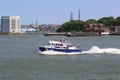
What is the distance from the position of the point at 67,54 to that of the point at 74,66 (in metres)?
14.4

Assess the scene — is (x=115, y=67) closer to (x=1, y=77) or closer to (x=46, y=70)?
(x=46, y=70)

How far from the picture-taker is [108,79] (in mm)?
33062

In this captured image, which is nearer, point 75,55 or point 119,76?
point 119,76

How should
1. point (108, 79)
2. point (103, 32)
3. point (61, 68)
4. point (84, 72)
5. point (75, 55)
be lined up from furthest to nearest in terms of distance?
point (103, 32) < point (75, 55) < point (61, 68) < point (84, 72) < point (108, 79)

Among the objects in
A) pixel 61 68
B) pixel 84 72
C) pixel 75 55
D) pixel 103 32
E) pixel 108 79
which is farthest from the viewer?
pixel 103 32

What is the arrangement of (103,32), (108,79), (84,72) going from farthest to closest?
(103,32), (84,72), (108,79)

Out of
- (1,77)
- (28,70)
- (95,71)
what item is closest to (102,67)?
(95,71)

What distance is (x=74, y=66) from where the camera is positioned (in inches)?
1666

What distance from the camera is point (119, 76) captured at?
3459cm

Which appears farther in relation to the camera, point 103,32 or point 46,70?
point 103,32

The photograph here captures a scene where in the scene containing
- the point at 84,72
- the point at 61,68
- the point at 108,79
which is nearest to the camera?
the point at 108,79

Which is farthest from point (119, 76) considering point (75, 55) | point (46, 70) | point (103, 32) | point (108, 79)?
point (103, 32)

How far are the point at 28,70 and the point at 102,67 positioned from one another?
6.40m

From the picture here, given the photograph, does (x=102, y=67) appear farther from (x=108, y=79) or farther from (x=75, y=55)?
(x=75, y=55)
